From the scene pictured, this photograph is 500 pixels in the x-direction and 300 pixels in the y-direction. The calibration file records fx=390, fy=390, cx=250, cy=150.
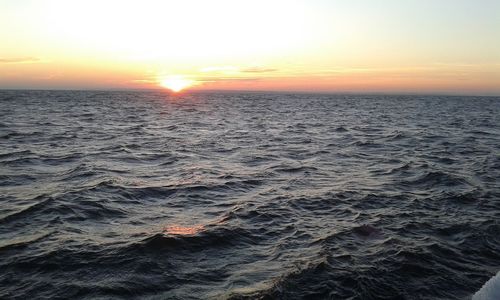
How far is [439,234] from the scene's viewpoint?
992cm

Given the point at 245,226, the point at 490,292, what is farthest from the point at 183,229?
the point at 490,292

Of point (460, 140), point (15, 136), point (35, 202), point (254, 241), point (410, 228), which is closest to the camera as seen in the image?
point (254, 241)

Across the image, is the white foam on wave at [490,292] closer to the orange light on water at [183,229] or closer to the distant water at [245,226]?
the distant water at [245,226]

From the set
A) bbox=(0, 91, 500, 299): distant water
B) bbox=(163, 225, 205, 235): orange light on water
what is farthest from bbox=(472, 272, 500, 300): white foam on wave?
bbox=(163, 225, 205, 235): orange light on water

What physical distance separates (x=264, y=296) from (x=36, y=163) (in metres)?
14.6

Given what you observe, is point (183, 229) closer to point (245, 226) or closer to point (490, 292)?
point (245, 226)

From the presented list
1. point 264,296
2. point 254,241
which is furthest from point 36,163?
point 264,296

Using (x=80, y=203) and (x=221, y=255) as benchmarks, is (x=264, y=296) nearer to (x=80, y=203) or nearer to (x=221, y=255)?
(x=221, y=255)

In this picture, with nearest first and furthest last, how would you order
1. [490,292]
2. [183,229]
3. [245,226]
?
[490,292] < [183,229] < [245,226]

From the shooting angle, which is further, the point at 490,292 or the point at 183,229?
the point at 183,229

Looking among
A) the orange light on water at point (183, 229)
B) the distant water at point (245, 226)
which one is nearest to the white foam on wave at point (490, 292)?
the distant water at point (245, 226)

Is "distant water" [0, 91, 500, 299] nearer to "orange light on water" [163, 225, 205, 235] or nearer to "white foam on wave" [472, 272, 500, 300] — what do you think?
"orange light on water" [163, 225, 205, 235]

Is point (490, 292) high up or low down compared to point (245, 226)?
up

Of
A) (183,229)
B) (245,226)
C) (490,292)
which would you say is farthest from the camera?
(245,226)
